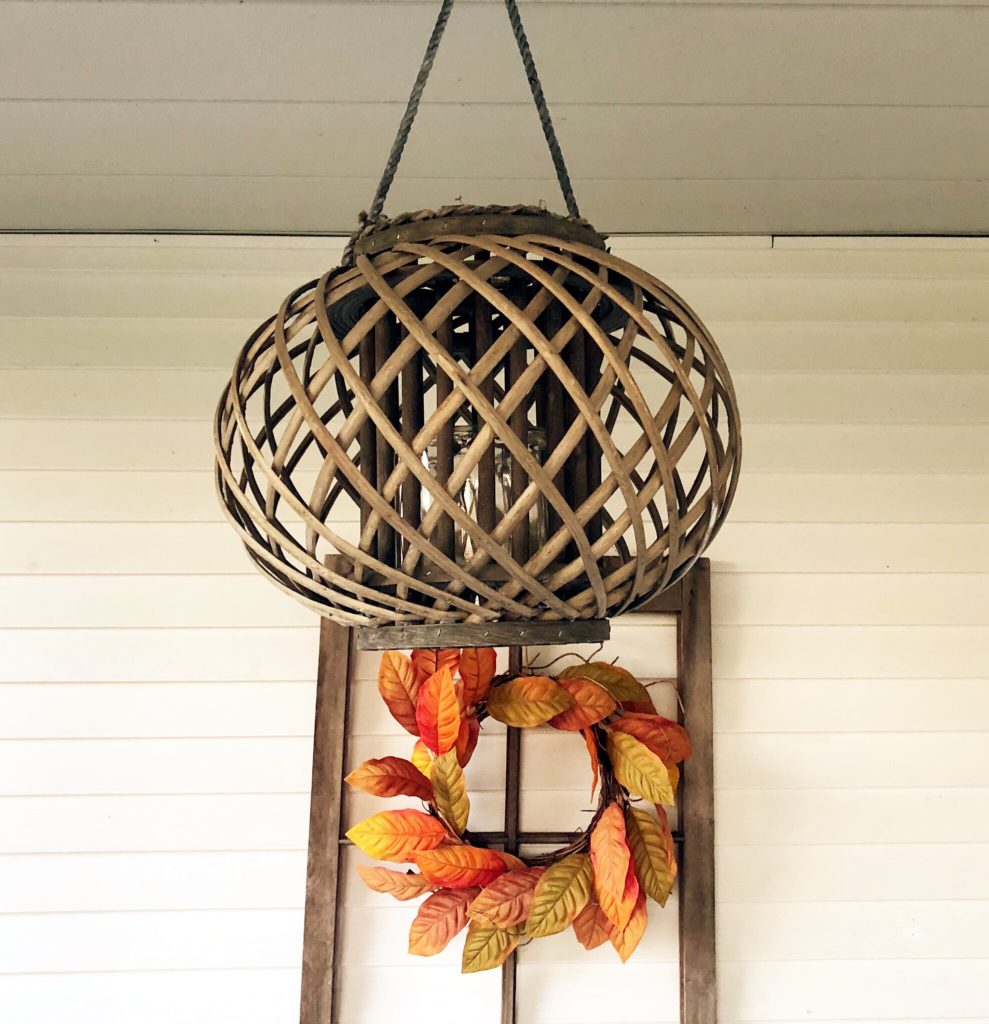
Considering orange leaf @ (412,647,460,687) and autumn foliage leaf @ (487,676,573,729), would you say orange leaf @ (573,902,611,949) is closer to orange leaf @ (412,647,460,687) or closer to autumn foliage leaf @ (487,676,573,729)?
autumn foliage leaf @ (487,676,573,729)

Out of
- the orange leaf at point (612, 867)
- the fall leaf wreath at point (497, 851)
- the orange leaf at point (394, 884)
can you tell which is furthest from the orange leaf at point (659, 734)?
the orange leaf at point (394, 884)

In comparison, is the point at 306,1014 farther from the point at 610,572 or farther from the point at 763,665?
the point at 610,572

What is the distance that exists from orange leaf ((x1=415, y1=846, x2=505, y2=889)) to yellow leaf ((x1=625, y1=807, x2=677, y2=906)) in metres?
0.20

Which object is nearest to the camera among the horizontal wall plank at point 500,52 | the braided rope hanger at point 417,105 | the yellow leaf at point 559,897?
the braided rope hanger at point 417,105

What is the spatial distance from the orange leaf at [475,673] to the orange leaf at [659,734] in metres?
0.20

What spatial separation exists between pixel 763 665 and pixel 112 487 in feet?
3.58

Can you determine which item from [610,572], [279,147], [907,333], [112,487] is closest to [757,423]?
[907,333]

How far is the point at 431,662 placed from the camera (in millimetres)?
1295

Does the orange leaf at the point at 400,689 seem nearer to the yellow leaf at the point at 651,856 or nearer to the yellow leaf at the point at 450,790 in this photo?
the yellow leaf at the point at 450,790

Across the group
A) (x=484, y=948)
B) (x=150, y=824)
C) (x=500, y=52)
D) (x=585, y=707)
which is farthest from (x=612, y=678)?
(x=500, y=52)

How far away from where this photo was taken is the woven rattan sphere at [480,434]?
0.53 m

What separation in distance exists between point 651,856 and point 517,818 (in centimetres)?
21

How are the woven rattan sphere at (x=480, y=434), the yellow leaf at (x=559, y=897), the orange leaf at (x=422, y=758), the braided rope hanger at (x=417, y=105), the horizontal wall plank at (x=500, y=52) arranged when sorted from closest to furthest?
the woven rattan sphere at (x=480, y=434)
the braided rope hanger at (x=417, y=105)
the horizontal wall plank at (x=500, y=52)
the yellow leaf at (x=559, y=897)
the orange leaf at (x=422, y=758)

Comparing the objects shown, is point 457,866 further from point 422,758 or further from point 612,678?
point 612,678
